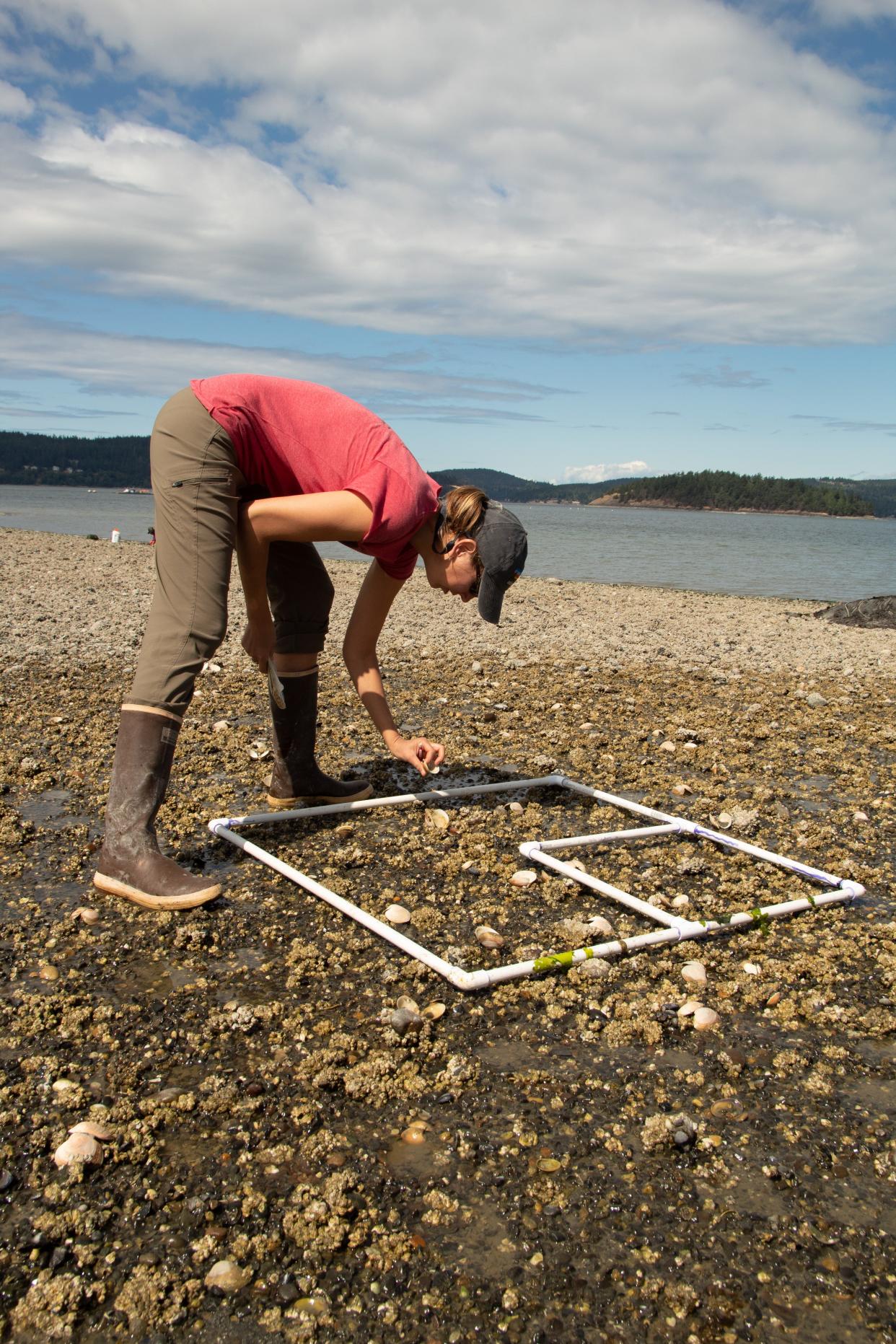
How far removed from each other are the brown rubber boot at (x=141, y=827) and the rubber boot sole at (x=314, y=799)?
1319 millimetres

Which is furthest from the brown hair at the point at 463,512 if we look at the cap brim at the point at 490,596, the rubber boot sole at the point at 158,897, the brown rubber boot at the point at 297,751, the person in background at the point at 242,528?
the rubber boot sole at the point at 158,897

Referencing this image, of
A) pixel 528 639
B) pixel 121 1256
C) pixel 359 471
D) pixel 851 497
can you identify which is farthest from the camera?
pixel 851 497

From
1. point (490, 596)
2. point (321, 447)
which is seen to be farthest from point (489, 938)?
point (321, 447)

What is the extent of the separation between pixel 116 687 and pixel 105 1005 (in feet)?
17.8

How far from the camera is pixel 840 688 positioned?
962 centimetres

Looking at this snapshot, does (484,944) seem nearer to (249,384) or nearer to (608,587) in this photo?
(249,384)

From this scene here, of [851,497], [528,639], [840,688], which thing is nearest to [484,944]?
[840,688]

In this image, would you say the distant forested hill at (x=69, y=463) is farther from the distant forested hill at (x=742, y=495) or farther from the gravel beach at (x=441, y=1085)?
the gravel beach at (x=441, y=1085)

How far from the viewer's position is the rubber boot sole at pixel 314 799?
5.18m

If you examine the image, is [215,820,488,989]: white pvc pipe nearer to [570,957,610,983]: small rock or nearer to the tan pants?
[570,957,610,983]: small rock

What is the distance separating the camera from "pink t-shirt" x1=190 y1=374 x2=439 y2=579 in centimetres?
387

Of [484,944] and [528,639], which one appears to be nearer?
[484,944]

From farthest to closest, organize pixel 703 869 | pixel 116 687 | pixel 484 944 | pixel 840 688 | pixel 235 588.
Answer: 1. pixel 235 588
2. pixel 840 688
3. pixel 116 687
4. pixel 703 869
5. pixel 484 944

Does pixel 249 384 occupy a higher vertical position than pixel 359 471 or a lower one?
higher
